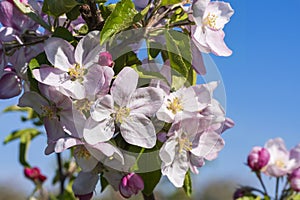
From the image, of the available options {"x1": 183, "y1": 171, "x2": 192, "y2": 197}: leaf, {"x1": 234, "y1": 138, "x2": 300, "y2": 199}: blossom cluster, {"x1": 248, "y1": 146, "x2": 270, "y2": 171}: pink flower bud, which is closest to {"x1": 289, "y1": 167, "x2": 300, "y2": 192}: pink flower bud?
{"x1": 234, "y1": 138, "x2": 300, "y2": 199}: blossom cluster

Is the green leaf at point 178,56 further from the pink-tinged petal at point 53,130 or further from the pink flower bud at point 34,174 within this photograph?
the pink flower bud at point 34,174

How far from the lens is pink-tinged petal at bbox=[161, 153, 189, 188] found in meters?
1.39

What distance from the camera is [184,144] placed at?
141cm

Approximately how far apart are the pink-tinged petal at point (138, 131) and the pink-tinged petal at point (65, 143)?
4.2 inches

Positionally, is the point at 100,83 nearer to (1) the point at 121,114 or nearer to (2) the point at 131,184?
(1) the point at 121,114

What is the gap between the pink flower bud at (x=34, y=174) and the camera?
11.6 ft

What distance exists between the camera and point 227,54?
4.71ft

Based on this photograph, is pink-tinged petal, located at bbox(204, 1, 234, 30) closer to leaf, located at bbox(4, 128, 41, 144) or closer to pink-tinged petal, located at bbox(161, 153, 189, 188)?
pink-tinged petal, located at bbox(161, 153, 189, 188)

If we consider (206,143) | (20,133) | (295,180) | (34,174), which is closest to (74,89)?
(206,143)

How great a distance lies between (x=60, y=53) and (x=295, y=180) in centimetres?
147

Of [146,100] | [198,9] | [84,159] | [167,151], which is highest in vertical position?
[198,9]

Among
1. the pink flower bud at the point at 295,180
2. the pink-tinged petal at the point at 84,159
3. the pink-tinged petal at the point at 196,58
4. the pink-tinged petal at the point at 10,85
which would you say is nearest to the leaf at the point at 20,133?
the pink flower bud at the point at 295,180

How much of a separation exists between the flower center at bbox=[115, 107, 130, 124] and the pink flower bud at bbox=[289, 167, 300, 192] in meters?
1.31

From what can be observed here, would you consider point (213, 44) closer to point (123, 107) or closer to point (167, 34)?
point (167, 34)
